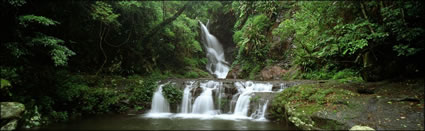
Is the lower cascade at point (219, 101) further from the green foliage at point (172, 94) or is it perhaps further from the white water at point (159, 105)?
the green foliage at point (172, 94)

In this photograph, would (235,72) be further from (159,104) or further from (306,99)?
(306,99)

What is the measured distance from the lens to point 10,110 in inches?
198

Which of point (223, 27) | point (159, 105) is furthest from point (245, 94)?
point (223, 27)

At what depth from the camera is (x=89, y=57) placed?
432 inches

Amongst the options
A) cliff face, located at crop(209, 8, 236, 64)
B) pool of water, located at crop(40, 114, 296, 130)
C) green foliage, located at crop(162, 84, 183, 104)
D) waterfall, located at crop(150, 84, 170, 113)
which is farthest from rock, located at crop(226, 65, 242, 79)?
pool of water, located at crop(40, 114, 296, 130)

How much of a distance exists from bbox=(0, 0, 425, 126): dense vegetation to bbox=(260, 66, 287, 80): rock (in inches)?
16.6

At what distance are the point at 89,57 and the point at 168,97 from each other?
4999 mm

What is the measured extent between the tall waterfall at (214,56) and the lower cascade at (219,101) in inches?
400

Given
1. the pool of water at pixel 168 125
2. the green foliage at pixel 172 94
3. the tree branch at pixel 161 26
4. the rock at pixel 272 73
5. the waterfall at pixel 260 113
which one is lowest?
the pool of water at pixel 168 125

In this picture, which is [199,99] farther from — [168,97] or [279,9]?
[279,9]

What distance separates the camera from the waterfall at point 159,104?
9.16 metres

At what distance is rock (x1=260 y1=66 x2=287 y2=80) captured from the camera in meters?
13.3

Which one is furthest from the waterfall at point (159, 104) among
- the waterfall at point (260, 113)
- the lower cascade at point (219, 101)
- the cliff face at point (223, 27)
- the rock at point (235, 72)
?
the cliff face at point (223, 27)

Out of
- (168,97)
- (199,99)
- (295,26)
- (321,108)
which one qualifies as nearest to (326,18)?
(295,26)
